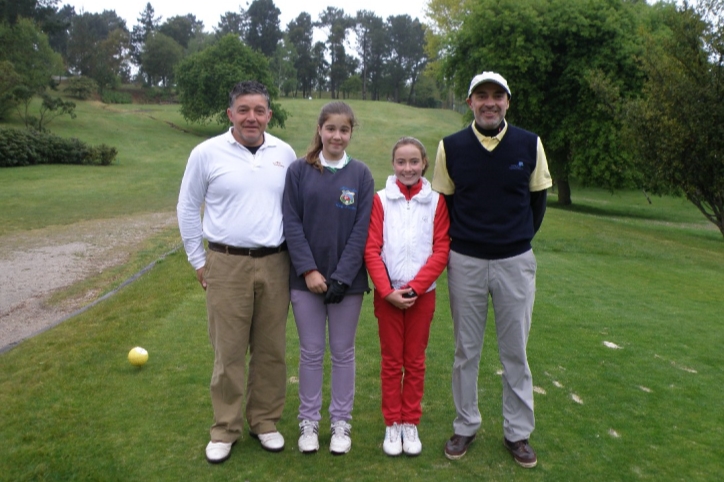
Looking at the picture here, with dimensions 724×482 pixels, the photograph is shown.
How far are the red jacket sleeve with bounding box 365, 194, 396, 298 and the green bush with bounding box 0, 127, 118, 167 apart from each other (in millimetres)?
33280

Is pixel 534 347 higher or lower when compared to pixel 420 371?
lower

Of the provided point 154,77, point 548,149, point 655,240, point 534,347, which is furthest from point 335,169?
point 154,77

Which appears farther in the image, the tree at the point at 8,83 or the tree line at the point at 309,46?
the tree line at the point at 309,46

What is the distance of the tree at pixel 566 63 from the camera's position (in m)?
26.6

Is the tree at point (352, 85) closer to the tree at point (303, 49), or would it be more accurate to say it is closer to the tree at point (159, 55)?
the tree at point (303, 49)

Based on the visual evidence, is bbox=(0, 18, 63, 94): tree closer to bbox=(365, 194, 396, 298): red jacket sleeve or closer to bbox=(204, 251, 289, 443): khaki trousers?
bbox=(204, 251, 289, 443): khaki trousers

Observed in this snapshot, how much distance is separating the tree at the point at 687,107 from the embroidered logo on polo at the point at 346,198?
14586mm

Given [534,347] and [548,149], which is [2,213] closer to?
[534,347]

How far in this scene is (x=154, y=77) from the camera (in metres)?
86.1

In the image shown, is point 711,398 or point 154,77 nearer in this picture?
point 711,398

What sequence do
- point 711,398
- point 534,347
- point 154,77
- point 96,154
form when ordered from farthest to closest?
1. point 154,77
2. point 96,154
3. point 534,347
4. point 711,398

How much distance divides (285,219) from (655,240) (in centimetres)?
1814

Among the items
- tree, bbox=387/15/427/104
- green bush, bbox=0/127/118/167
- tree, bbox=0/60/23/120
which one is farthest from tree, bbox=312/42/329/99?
green bush, bbox=0/127/118/167

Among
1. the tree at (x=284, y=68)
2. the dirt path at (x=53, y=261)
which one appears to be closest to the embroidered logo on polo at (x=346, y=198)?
the dirt path at (x=53, y=261)
